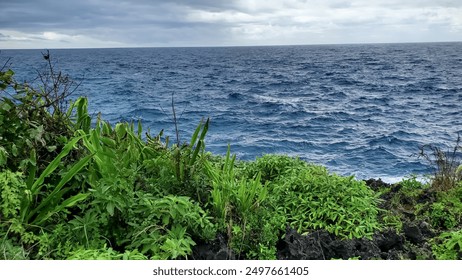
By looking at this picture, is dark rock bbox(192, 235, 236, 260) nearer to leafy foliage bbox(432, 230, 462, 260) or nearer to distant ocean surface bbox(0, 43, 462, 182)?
leafy foliage bbox(432, 230, 462, 260)

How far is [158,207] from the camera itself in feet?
11.5

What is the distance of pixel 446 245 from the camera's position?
3758 millimetres

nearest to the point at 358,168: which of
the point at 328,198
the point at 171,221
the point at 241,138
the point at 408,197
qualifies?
the point at 241,138

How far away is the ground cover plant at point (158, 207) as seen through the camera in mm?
3475

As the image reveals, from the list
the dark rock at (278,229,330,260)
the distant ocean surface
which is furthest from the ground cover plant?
the distant ocean surface

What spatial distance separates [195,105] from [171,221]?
91.7ft

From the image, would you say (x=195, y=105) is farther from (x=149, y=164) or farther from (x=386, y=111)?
(x=149, y=164)

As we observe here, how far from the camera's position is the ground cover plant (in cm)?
347

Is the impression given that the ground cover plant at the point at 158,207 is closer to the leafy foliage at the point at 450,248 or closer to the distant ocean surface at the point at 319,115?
the leafy foliage at the point at 450,248

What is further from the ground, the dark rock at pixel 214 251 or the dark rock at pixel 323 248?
the dark rock at pixel 214 251

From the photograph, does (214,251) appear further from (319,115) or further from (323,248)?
(319,115)

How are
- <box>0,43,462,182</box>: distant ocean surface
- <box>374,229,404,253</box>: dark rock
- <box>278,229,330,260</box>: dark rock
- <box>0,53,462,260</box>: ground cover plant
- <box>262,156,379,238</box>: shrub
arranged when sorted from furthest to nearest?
<box>0,43,462,182</box>: distant ocean surface < <box>262,156,379,238</box>: shrub < <box>374,229,404,253</box>: dark rock < <box>278,229,330,260</box>: dark rock < <box>0,53,462,260</box>: ground cover plant

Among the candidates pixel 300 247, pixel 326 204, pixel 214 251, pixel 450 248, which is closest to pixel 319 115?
pixel 326 204

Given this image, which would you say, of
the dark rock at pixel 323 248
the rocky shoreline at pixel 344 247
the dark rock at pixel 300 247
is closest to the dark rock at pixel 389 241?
the rocky shoreline at pixel 344 247
